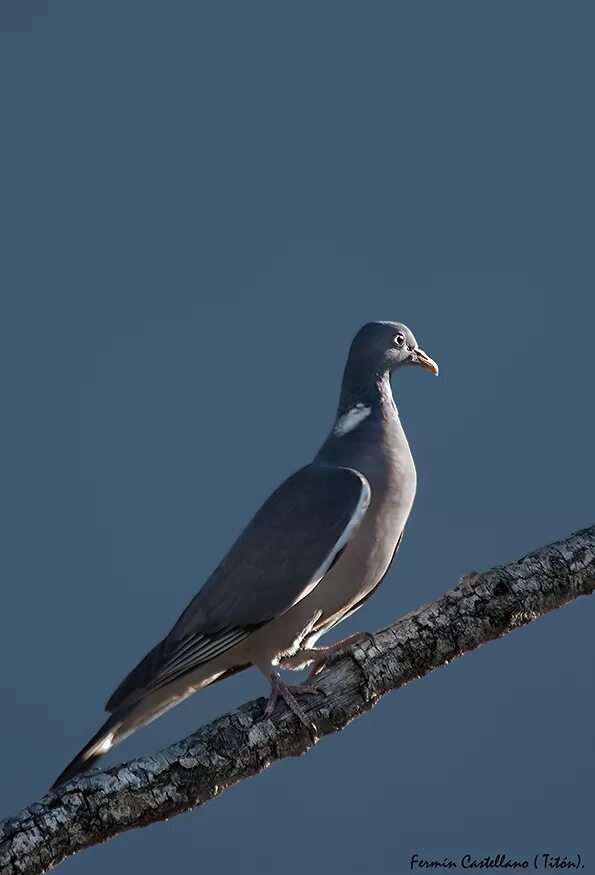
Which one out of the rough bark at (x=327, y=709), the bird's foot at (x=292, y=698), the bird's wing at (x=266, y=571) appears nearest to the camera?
the rough bark at (x=327, y=709)

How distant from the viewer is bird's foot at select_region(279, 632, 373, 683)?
2.87 m

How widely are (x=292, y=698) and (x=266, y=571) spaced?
2.13 feet

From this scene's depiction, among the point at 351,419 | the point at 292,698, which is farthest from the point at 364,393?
the point at 292,698

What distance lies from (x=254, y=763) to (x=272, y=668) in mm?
551

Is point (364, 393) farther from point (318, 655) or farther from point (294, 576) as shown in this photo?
point (318, 655)

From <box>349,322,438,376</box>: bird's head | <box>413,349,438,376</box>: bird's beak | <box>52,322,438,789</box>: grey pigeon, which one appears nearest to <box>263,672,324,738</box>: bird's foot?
<box>52,322,438,789</box>: grey pigeon

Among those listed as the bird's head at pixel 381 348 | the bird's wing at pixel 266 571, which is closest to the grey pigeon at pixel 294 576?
the bird's wing at pixel 266 571

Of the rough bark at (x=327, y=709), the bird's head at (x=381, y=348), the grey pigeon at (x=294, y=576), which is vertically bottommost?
the rough bark at (x=327, y=709)

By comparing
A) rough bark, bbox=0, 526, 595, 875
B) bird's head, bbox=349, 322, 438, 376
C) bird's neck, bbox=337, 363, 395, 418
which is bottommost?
rough bark, bbox=0, 526, 595, 875

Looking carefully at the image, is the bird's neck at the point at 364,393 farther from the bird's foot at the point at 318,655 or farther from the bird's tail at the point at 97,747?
the bird's tail at the point at 97,747

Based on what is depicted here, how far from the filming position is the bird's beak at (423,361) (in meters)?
3.88

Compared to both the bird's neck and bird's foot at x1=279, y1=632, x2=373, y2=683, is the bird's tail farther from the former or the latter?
the bird's neck

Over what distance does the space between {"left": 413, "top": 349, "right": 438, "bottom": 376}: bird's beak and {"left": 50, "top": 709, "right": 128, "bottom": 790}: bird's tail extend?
1534 millimetres

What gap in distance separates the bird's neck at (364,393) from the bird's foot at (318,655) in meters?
0.82
